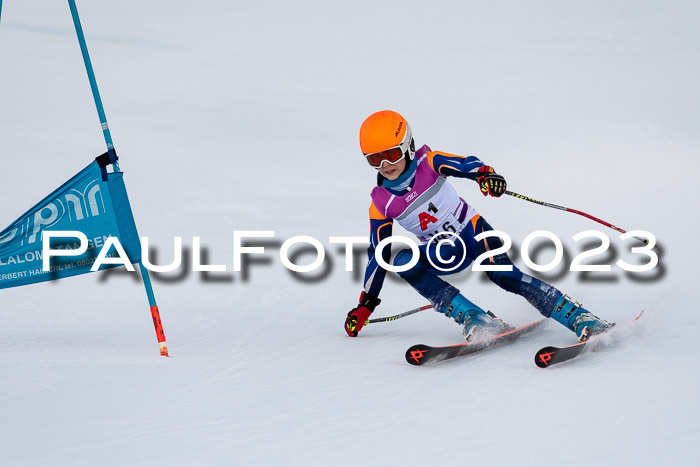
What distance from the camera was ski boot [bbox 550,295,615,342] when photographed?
4305mm

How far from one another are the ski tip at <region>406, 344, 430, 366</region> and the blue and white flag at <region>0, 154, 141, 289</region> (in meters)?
1.91

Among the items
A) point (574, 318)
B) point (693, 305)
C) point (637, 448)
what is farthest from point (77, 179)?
point (693, 305)

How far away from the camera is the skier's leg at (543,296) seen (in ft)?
14.3

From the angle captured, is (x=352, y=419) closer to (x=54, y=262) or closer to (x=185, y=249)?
(x=54, y=262)

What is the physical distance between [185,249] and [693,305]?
4.61 m

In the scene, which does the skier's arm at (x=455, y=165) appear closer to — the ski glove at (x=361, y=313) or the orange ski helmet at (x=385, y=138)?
the orange ski helmet at (x=385, y=138)

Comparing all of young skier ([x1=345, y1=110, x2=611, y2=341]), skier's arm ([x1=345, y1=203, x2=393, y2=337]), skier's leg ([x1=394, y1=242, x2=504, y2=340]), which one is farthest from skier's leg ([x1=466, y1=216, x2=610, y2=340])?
skier's arm ([x1=345, y1=203, x2=393, y2=337])

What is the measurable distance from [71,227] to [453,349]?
100 inches

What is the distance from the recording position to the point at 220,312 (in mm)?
6195

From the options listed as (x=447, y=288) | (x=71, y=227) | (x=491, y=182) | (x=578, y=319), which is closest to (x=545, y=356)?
(x=578, y=319)

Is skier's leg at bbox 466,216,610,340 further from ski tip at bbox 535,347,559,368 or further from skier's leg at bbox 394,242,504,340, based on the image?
ski tip at bbox 535,347,559,368

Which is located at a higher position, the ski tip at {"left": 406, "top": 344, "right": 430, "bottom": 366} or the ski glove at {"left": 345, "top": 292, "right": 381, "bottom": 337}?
the ski tip at {"left": 406, "top": 344, "right": 430, "bottom": 366}

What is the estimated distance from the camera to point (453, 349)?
434 cm

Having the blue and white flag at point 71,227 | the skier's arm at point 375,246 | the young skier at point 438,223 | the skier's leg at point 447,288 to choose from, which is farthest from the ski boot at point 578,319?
the blue and white flag at point 71,227
